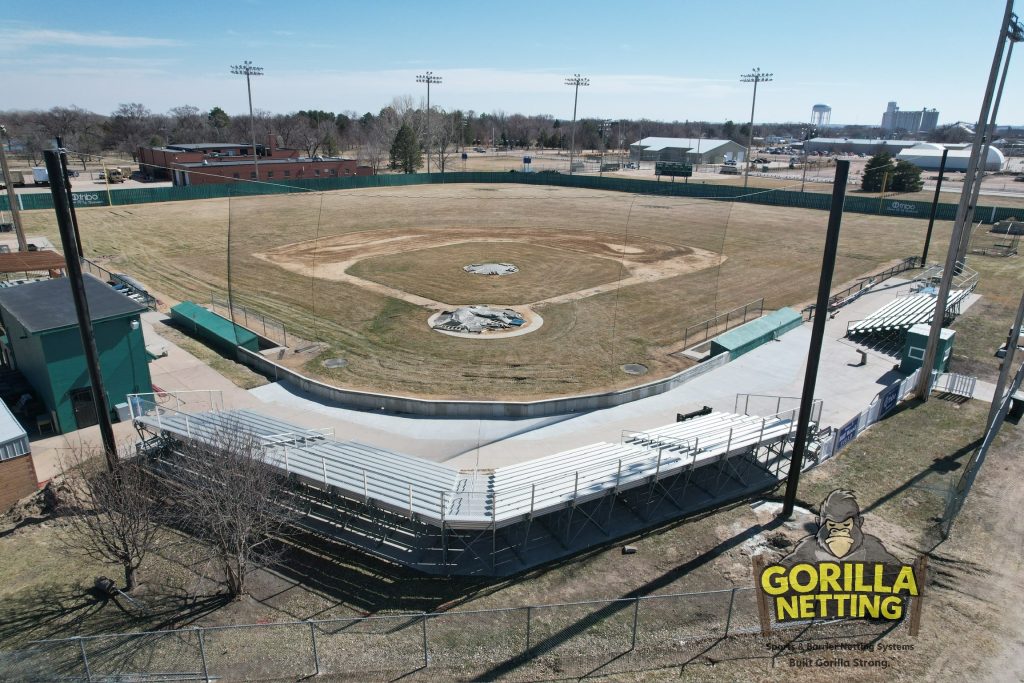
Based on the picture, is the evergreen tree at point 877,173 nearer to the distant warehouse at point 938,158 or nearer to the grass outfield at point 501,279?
the grass outfield at point 501,279

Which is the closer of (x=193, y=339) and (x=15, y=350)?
(x=15, y=350)

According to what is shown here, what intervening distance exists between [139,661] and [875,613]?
13732 mm

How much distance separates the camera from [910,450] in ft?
64.6

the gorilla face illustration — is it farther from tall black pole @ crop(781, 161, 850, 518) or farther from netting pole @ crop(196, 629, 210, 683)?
netting pole @ crop(196, 629, 210, 683)

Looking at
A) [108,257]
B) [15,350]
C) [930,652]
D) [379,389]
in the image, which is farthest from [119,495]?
[108,257]

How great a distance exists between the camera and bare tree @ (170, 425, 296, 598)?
12.3m

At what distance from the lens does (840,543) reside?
1495 cm

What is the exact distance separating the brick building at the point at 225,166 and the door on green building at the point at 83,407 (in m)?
67.4

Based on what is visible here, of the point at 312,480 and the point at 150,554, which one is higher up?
the point at 312,480

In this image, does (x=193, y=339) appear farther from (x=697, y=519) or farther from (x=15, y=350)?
(x=697, y=519)

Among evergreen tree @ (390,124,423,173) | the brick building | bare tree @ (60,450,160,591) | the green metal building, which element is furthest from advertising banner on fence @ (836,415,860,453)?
evergreen tree @ (390,124,423,173)

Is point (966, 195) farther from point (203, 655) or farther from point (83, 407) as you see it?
point (83, 407)


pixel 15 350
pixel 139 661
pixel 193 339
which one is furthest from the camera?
pixel 193 339

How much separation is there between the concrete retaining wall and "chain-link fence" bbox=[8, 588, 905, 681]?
1004 cm
